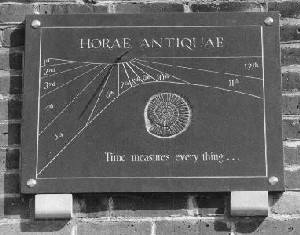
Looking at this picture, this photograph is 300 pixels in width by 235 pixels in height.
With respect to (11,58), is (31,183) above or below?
below

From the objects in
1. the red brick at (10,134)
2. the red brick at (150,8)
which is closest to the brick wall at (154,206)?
the red brick at (10,134)

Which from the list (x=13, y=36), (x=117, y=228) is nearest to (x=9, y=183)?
(x=117, y=228)

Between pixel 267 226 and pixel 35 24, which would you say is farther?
pixel 35 24

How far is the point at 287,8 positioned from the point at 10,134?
3.51ft

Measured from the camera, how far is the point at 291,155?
2699 millimetres

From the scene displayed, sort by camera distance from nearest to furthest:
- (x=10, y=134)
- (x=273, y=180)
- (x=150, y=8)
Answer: (x=273, y=180), (x=10, y=134), (x=150, y=8)

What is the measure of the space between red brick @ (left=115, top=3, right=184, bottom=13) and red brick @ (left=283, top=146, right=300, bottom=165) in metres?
0.62

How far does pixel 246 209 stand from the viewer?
262cm

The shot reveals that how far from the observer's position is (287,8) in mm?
2846

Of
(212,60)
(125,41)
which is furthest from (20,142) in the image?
(212,60)

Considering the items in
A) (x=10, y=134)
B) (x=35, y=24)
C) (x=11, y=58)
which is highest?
(x=35, y=24)

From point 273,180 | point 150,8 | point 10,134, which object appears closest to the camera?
point 273,180

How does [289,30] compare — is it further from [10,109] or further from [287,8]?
[10,109]

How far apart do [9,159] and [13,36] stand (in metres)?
0.45
